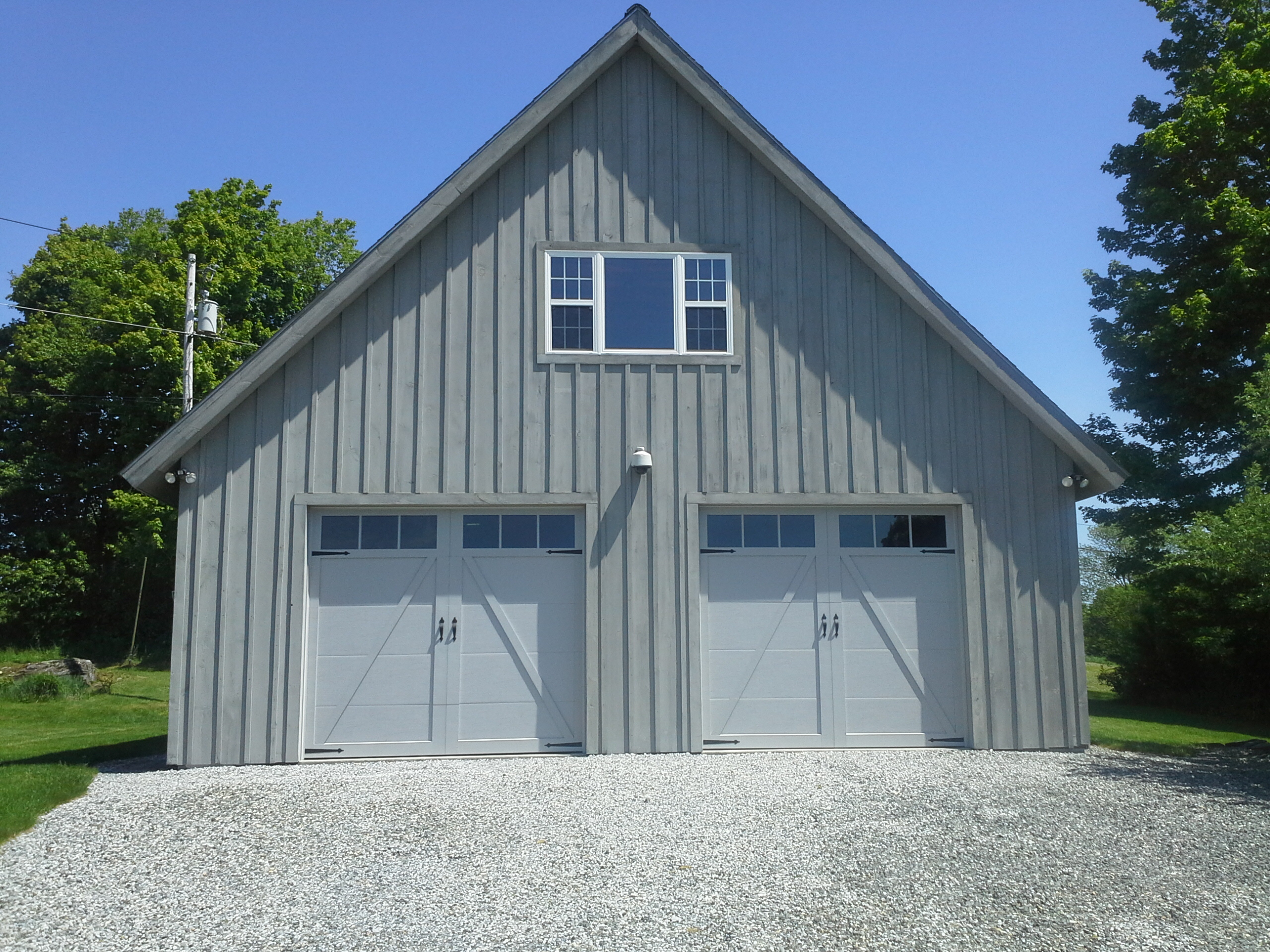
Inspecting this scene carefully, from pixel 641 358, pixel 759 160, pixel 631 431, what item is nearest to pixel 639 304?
pixel 641 358

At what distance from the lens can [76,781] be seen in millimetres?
7879

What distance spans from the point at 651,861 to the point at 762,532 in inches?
174

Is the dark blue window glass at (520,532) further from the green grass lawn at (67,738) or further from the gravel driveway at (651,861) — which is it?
the green grass lawn at (67,738)

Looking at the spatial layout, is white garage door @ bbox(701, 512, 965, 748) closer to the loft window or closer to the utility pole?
the loft window

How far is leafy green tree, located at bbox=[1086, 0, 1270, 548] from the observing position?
16406 mm

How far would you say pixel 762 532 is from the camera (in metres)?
9.58

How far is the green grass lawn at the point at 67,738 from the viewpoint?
728cm

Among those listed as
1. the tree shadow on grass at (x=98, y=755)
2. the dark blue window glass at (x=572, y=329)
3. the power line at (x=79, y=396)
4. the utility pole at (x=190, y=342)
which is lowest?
the tree shadow on grass at (x=98, y=755)

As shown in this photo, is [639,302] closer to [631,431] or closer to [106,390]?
[631,431]

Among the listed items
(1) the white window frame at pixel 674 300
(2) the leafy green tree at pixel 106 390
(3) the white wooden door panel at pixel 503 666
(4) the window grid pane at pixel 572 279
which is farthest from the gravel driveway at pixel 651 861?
(2) the leafy green tree at pixel 106 390

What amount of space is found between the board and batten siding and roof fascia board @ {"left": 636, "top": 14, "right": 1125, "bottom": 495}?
0.52 ft

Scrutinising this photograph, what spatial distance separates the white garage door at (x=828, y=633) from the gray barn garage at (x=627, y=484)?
29mm

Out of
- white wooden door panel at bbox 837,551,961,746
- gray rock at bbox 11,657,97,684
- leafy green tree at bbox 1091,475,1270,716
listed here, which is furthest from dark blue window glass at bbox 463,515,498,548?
gray rock at bbox 11,657,97,684

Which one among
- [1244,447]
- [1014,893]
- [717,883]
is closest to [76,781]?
[717,883]
